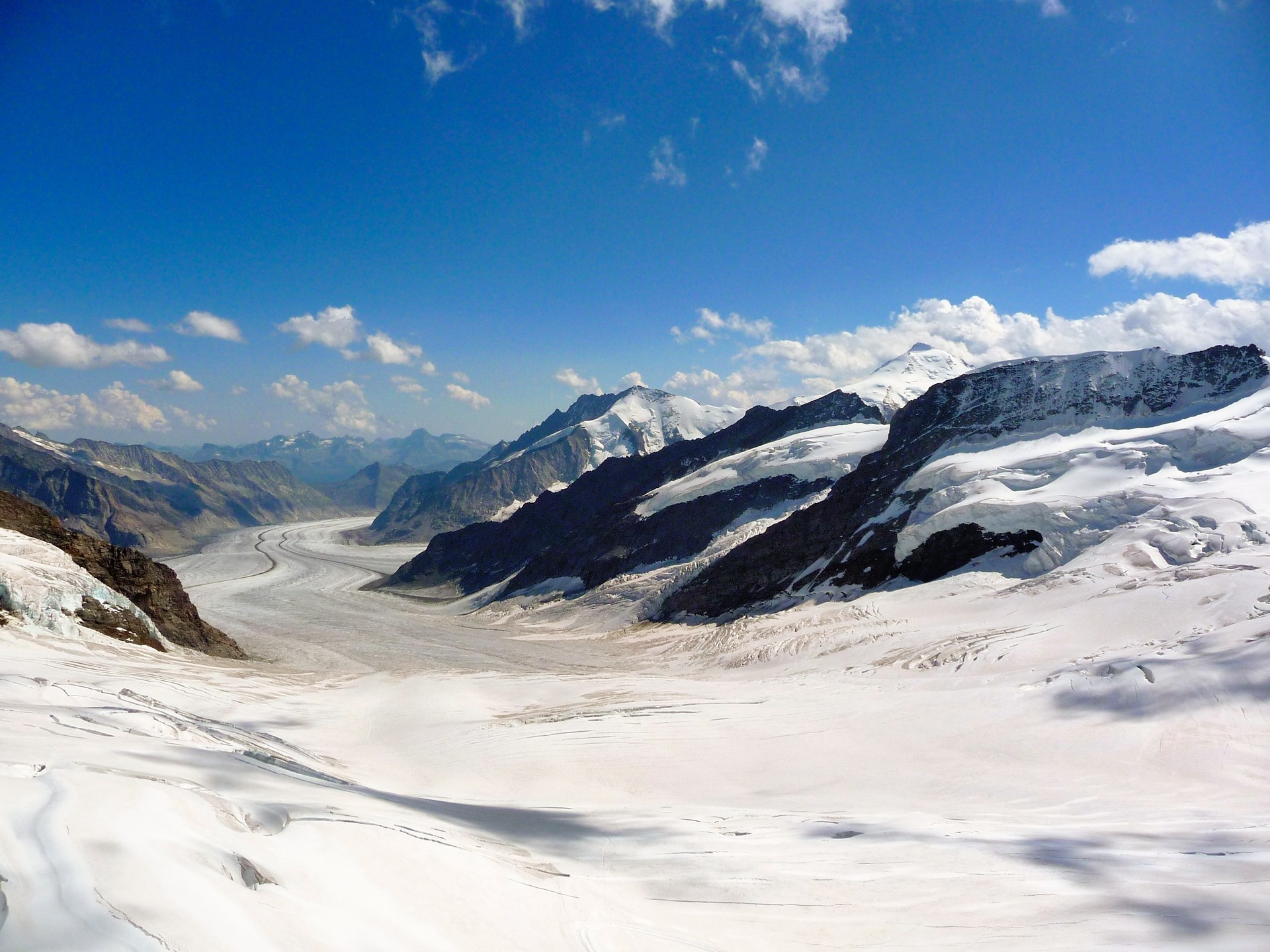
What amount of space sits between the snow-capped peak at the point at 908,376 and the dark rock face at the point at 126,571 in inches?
3611

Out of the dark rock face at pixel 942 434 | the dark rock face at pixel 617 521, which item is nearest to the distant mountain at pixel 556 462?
the dark rock face at pixel 617 521

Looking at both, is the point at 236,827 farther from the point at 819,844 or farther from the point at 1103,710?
the point at 1103,710

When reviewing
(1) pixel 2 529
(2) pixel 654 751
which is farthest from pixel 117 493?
(2) pixel 654 751

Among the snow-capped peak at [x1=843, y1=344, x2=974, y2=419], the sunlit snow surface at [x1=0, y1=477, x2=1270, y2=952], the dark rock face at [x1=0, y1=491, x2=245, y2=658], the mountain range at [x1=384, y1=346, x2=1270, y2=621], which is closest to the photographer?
the sunlit snow surface at [x1=0, y1=477, x2=1270, y2=952]

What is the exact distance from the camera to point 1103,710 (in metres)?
13.9

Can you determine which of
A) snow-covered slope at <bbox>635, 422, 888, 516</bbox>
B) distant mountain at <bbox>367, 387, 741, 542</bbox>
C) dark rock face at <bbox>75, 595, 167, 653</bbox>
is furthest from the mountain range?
distant mountain at <bbox>367, 387, 741, 542</bbox>

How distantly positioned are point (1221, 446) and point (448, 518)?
6064 inches

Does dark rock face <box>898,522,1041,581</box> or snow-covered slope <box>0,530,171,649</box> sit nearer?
snow-covered slope <box>0,530,171,649</box>

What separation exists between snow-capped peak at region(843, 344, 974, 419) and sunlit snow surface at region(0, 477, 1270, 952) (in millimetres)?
84754

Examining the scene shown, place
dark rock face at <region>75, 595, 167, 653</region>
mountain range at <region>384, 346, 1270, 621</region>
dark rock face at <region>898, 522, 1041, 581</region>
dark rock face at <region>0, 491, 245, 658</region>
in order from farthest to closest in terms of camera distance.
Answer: dark rock face at <region>898, 522, 1041, 581</region>
mountain range at <region>384, 346, 1270, 621</region>
dark rock face at <region>0, 491, 245, 658</region>
dark rock face at <region>75, 595, 167, 653</region>

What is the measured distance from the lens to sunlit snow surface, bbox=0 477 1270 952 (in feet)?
17.1

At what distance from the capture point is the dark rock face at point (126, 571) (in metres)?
25.1

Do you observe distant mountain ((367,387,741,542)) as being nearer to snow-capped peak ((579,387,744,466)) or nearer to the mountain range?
snow-capped peak ((579,387,744,466))

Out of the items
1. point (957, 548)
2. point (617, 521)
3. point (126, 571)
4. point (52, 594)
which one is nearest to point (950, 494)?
point (957, 548)
